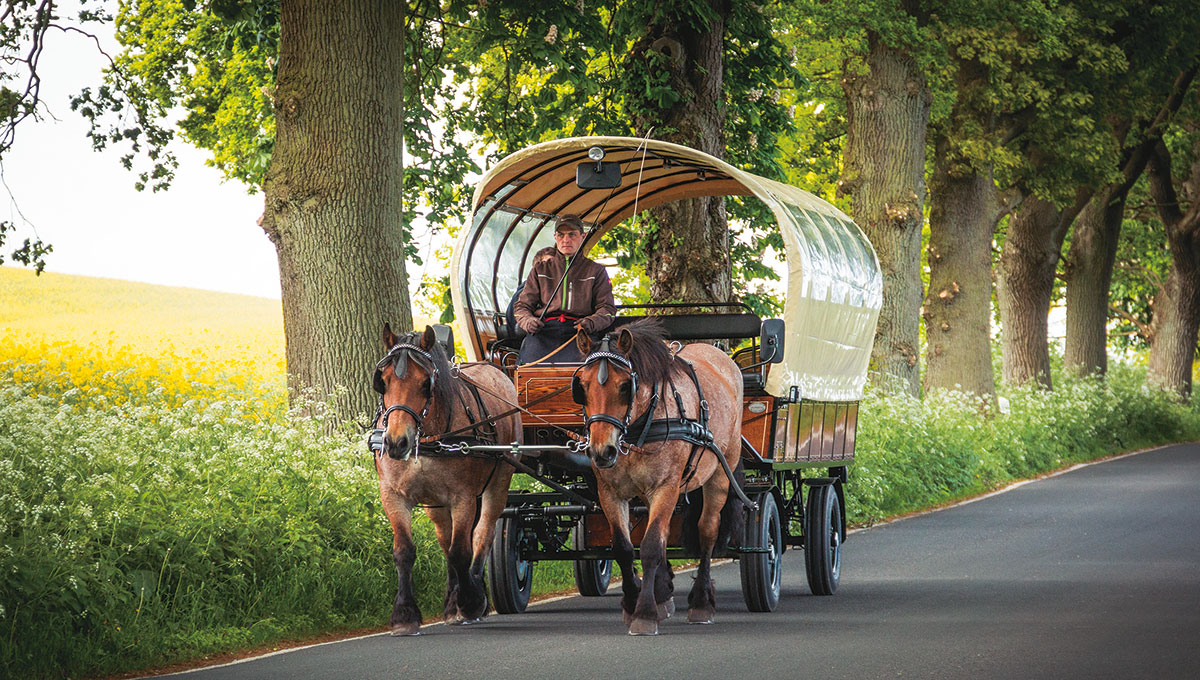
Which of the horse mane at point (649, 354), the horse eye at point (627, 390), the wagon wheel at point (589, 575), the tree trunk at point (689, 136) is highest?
the tree trunk at point (689, 136)

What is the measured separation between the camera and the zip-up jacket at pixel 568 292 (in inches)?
416

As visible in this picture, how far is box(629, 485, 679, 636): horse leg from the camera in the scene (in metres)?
8.91

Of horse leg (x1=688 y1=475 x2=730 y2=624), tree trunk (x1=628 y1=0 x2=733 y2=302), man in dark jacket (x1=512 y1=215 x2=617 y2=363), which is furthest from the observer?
tree trunk (x1=628 y1=0 x2=733 y2=302)

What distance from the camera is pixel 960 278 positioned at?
26.5 m

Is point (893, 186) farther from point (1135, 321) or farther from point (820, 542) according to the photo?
point (1135, 321)

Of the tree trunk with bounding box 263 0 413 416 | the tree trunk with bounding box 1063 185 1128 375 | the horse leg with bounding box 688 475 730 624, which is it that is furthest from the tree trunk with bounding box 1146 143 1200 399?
the horse leg with bounding box 688 475 730 624

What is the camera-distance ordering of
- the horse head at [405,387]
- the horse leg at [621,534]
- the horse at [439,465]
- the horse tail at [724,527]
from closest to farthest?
1. the horse head at [405,387]
2. the horse at [439,465]
3. the horse leg at [621,534]
4. the horse tail at [724,527]

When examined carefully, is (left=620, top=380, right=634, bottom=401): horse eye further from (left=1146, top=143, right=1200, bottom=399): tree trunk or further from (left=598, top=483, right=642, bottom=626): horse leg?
(left=1146, top=143, right=1200, bottom=399): tree trunk


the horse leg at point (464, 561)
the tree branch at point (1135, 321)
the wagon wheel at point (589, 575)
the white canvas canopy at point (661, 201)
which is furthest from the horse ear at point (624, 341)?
the tree branch at point (1135, 321)

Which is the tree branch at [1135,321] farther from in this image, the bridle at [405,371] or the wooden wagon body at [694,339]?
the bridle at [405,371]

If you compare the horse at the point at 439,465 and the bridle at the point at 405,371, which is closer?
the bridle at the point at 405,371

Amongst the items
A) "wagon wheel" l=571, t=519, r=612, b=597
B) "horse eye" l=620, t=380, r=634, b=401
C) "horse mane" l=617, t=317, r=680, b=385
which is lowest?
"wagon wheel" l=571, t=519, r=612, b=597

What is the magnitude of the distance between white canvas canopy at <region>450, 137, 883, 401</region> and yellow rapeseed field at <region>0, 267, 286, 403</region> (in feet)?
8.82

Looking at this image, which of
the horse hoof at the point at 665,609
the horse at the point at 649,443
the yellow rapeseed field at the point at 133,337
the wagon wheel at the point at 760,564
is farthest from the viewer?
the yellow rapeseed field at the point at 133,337
